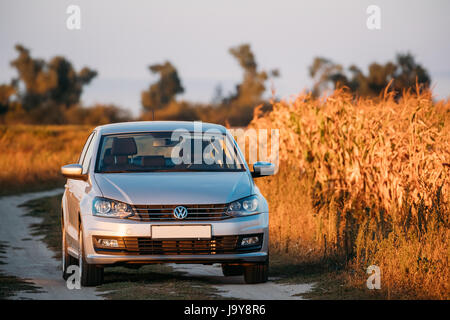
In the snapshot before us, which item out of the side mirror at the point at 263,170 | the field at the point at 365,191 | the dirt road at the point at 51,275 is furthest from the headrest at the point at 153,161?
the field at the point at 365,191

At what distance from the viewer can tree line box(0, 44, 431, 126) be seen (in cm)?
7300

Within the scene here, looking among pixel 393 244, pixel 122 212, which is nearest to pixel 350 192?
pixel 393 244

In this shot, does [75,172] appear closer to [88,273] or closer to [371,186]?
[88,273]

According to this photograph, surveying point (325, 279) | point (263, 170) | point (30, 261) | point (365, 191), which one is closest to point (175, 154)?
point (263, 170)

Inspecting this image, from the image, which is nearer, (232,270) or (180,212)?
(180,212)

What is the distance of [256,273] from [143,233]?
142 centimetres

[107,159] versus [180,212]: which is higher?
[107,159]

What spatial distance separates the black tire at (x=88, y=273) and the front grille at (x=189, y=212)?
2.50 feet

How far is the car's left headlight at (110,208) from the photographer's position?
9305 mm

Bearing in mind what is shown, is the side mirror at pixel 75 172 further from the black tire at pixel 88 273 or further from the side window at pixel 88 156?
Result: the black tire at pixel 88 273

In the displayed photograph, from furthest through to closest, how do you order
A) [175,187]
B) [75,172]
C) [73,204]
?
[73,204]
[75,172]
[175,187]

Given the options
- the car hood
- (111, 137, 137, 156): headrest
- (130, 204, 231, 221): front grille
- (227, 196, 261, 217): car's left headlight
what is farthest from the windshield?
(130, 204, 231, 221): front grille

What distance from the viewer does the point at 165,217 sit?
9305 millimetres
